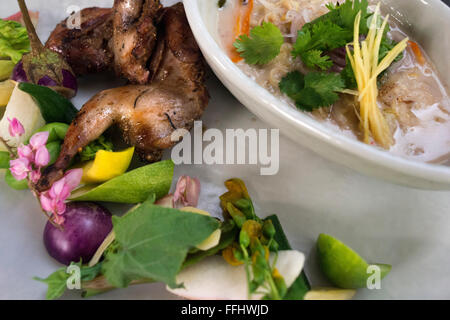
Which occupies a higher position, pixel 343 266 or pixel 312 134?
pixel 312 134

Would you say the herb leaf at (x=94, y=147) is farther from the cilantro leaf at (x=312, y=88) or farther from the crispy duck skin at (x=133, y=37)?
the cilantro leaf at (x=312, y=88)

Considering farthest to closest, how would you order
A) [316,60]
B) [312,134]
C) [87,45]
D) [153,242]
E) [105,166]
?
1. [87,45]
2. [316,60]
3. [105,166]
4. [312,134]
5. [153,242]

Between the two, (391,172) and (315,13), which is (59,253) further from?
(315,13)

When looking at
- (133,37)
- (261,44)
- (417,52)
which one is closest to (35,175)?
(133,37)

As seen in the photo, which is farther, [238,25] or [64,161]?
[238,25]

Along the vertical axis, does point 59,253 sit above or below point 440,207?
above

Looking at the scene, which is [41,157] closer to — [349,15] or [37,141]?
[37,141]

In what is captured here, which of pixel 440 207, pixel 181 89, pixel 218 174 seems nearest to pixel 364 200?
pixel 440 207
